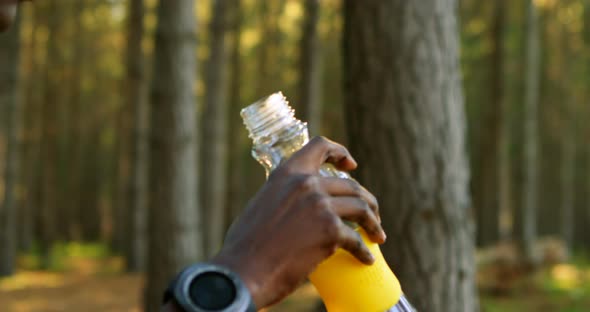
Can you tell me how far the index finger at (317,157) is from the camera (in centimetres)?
131

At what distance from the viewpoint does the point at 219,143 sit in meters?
14.3

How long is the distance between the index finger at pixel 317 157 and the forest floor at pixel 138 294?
8767 millimetres

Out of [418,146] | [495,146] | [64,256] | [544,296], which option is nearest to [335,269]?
[418,146]

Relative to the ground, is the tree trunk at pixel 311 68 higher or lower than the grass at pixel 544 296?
A: higher

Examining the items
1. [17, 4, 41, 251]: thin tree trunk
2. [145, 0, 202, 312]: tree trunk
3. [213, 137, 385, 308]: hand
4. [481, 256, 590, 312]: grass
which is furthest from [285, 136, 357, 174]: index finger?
[17, 4, 41, 251]: thin tree trunk

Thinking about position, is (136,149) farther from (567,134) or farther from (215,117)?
(567,134)

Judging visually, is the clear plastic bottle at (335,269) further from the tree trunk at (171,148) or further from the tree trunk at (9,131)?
the tree trunk at (9,131)

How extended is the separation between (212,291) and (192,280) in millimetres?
37

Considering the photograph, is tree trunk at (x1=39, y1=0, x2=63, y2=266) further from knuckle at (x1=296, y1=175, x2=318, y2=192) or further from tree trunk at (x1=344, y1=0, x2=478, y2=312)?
knuckle at (x1=296, y1=175, x2=318, y2=192)

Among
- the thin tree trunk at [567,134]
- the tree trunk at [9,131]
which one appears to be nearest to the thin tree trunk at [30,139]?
the tree trunk at [9,131]

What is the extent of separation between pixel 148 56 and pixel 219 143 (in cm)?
767

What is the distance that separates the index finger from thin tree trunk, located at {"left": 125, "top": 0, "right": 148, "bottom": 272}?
1434 cm

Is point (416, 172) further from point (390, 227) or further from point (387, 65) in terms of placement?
point (387, 65)

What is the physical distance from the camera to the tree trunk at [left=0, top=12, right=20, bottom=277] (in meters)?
14.6
